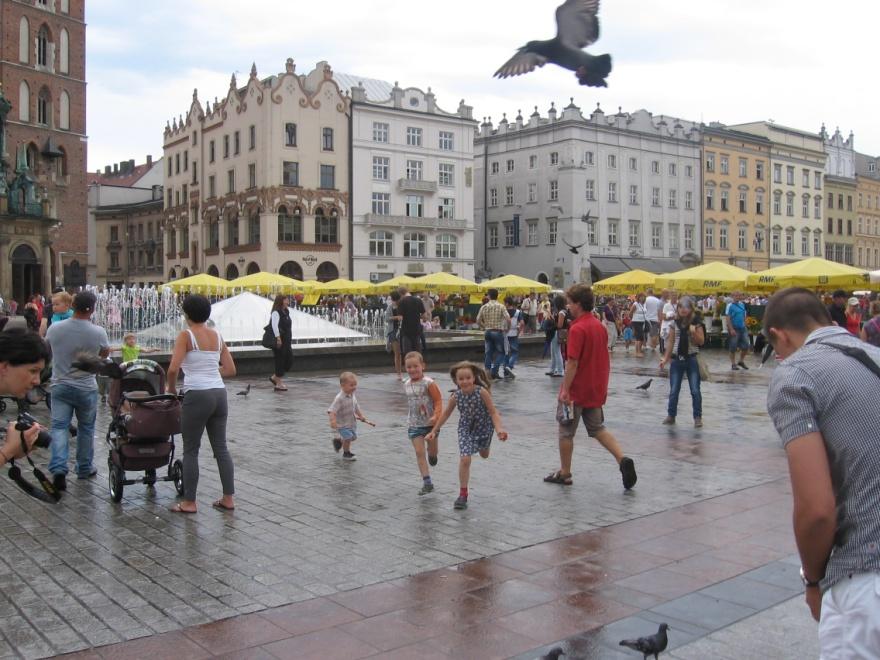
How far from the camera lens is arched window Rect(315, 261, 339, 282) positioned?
56375 mm

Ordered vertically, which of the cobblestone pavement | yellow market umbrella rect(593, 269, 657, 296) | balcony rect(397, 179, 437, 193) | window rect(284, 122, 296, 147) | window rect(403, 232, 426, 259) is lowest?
the cobblestone pavement

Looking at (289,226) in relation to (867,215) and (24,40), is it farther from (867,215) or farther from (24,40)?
(867,215)

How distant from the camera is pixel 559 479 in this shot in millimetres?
8180

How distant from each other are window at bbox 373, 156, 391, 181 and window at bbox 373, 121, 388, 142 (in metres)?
1.18

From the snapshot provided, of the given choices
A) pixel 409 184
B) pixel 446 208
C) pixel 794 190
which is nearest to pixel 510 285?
pixel 409 184

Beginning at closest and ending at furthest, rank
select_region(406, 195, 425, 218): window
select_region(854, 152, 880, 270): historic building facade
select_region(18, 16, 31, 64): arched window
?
select_region(18, 16, 31, 64): arched window, select_region(406, 195, 425, 218): window, select_region(854, 152, 880, 270): historic building facade

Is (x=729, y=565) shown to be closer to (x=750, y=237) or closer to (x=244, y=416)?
(x=244, y=416)

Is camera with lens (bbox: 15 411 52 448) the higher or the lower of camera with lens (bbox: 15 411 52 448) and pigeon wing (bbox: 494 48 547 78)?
the lower

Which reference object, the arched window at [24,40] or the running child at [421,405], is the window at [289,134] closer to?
the arched window at [24,40]

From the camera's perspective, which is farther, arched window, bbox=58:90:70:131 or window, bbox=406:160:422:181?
window, bbox=406:160:422:181

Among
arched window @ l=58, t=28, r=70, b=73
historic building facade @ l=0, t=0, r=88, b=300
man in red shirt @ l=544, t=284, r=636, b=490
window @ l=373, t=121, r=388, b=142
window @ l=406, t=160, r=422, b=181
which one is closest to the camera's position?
man in red shirt @ l=544, t=284, r=636, b=490

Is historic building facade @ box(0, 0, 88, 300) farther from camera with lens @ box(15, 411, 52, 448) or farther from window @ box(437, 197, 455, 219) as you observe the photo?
camera with lens @ box(15, 411, 52, 448)

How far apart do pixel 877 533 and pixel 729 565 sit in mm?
3484

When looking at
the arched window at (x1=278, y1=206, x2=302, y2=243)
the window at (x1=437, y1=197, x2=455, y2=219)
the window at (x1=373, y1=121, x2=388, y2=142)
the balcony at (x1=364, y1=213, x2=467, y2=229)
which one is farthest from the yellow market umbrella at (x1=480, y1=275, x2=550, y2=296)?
the window at (x1=373, y1=121, x2=388, y2=142)
